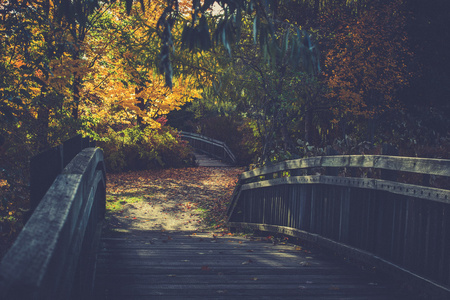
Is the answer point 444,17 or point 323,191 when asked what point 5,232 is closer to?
point 323,191

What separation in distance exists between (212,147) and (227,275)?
20213mm

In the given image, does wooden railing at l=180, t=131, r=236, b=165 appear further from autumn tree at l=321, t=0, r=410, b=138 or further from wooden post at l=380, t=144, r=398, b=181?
wooden post at l=380, t=144, r=398, b=181

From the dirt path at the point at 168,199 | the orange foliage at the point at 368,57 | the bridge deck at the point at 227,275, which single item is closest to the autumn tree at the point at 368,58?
the orange foliage at the point at 368,57

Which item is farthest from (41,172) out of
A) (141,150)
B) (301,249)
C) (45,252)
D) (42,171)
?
(141,150)

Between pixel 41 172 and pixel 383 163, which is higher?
pixel 383 163

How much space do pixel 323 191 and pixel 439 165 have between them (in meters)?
2.11

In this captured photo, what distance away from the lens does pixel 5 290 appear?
118 centimetres

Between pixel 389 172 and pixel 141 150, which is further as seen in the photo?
pixel 141 150

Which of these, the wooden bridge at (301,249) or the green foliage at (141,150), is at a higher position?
the green foliage at (141,150)

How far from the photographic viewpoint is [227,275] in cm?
416

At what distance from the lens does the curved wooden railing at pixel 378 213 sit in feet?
10.9

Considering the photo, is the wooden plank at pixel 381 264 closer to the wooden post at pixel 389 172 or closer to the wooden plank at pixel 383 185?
the wooden plank at pixel 383 185

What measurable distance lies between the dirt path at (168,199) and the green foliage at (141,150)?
672 mm

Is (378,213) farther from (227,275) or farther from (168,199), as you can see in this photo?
(168,199)
